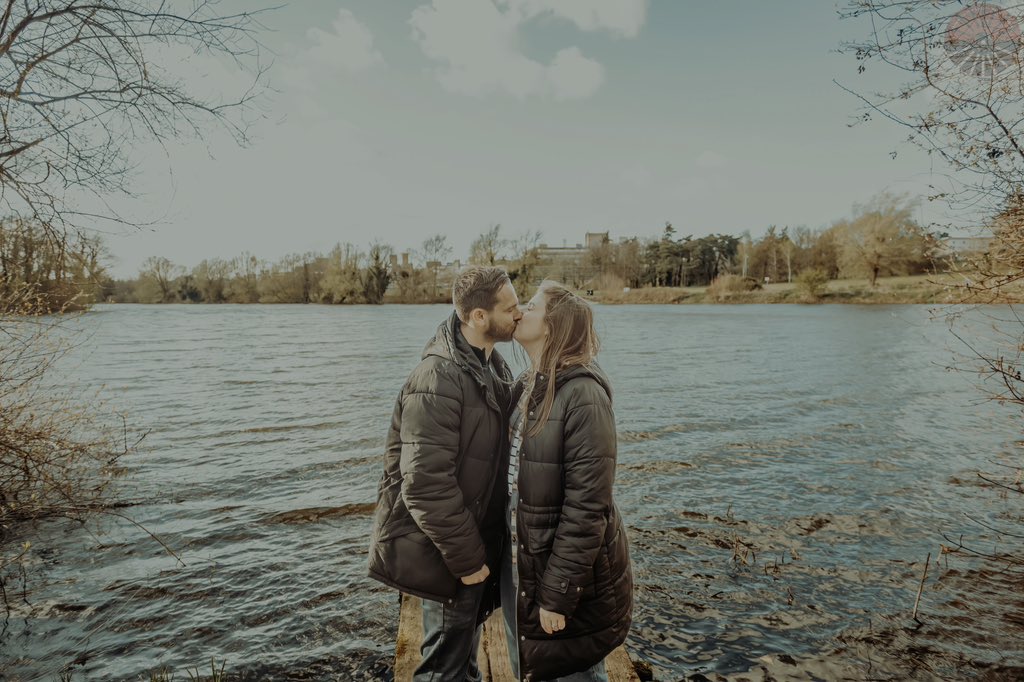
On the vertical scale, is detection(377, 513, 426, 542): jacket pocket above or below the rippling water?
above

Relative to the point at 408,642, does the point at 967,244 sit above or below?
above

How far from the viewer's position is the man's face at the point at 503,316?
3021 millimetres

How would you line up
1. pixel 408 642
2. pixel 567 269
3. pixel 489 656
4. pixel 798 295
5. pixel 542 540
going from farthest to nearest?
pixel 567 269 → pixel 798 295 → pixel 408 642 → pixel 489 656 → pixel 542 540

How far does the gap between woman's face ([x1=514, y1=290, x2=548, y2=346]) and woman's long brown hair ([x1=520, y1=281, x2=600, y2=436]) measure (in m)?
0.02

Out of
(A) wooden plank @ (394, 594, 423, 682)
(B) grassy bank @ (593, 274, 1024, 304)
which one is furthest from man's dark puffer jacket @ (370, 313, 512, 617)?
(B) grassy bank @ (593, 274, 1024, 304)

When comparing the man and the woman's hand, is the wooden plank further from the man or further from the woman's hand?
the woman's hand

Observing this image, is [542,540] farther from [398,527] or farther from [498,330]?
[498,330]

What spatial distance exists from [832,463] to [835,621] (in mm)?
5671

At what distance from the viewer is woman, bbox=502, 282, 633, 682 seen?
2.64m

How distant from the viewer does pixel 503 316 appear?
9.93ft

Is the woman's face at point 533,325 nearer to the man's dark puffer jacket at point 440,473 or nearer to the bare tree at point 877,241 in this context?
the man's dark puffer jacket at point 440,473

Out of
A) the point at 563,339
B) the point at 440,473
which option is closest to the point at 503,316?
the point at 563,339

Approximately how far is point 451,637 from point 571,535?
1.00 m

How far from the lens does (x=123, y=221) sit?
535 centimetres
